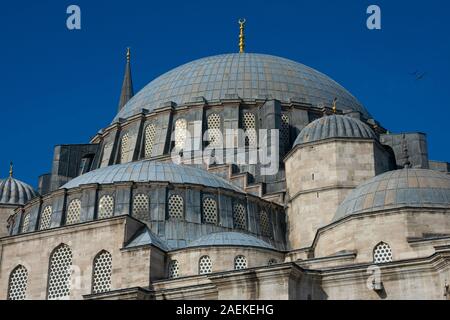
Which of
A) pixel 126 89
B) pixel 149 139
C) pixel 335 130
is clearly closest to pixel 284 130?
pixel 149 139

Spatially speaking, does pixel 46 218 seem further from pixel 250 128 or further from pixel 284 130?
pixel 284 130

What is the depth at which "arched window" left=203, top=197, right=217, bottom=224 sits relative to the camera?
103 ft

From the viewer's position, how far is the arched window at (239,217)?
3170cm

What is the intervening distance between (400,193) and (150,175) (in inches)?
359

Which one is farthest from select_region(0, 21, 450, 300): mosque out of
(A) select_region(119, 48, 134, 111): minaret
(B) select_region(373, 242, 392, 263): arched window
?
(A) select_region(119, 48, 134, 111): minaret

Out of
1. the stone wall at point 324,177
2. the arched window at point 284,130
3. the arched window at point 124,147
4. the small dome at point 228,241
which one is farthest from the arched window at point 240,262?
the arched window at point 124,147

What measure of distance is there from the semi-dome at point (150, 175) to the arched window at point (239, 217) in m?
1.01

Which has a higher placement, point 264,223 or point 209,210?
point 209,210

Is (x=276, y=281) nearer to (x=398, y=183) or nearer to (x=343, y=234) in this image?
(x=343, y=234)

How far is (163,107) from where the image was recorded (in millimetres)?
39688

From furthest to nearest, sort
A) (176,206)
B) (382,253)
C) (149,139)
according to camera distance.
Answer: (149,139) → (176,206) → (382,253)

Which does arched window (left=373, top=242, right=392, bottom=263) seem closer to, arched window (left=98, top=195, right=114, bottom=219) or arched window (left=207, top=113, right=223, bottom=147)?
arched window (left=98, top=195, right=114, bottom=219)

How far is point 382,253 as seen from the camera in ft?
85.1
